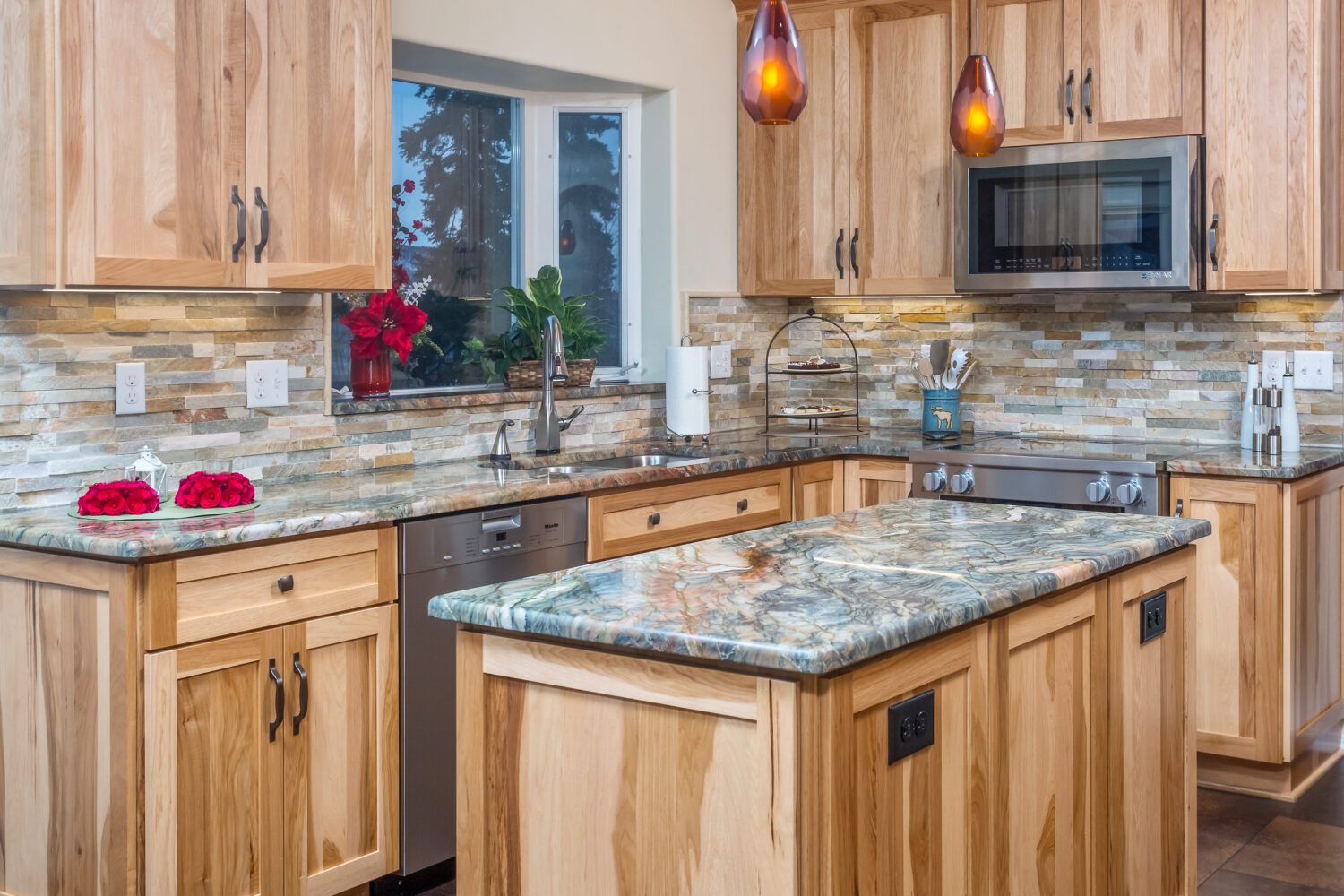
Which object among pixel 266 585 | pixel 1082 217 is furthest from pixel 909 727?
pixel 1082 217

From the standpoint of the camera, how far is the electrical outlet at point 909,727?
5.71ft

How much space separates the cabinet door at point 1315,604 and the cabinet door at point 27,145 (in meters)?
3.10

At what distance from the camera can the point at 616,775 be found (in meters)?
1.77

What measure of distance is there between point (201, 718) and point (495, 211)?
7.38ft

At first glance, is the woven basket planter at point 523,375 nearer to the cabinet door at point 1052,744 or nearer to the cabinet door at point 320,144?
the cabinet door at point 320,144

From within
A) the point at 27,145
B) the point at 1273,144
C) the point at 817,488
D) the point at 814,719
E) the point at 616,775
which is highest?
the point at 1273,144

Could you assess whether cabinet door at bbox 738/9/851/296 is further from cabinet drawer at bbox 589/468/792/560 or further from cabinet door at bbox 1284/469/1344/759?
cabinet door at bbox 1284/469/1344/759

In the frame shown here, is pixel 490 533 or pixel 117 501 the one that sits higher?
pixel 117 501

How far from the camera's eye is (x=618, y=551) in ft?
11.7

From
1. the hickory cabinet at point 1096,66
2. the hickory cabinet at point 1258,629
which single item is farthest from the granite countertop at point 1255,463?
the hickory cabinet at point 1096,66

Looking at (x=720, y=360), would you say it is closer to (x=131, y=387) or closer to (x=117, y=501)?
(x=131, y=387)

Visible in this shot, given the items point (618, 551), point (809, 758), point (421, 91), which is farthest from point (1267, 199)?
point (809, 758)

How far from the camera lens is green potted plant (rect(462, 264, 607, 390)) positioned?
13.4ft

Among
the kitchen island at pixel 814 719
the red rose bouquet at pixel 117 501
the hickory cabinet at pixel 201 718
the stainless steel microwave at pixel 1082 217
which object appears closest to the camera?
the kitchen island at pixel 814 719
